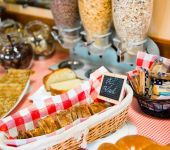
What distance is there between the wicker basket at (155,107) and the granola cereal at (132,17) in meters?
0.19

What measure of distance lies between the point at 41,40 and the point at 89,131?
2.12 ft

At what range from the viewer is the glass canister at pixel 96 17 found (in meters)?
0.92

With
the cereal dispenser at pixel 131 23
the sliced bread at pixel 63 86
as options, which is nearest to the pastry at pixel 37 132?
the sliced bread at pixel 63 86

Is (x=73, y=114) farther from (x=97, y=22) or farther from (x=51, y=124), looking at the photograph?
(x=97, y=22)

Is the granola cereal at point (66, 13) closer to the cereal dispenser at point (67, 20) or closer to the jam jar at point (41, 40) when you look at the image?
the cereal dispenser at point (67, 20)

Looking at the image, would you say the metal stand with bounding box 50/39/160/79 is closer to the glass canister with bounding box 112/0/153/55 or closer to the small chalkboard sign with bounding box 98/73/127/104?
the glass canister with bounding box 112/0/153/55

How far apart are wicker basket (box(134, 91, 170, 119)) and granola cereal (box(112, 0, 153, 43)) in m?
0.19

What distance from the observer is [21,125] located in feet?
2.45

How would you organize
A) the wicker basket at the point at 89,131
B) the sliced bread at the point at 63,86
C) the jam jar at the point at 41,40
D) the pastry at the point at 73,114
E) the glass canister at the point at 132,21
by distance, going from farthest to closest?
the jam jar at the point at 41,40 < the sliced bread at the point at 63,86 < the glass canister at the point at 132,21 < the pastry at the point at 73,114 < the wicker basket at the point at 89,131

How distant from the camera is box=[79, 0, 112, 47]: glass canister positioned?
92 cm

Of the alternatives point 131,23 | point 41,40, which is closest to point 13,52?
point 41,40

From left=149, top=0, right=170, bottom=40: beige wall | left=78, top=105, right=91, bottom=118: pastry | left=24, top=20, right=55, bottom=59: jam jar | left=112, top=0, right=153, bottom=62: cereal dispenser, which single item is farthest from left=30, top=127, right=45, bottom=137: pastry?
left=24, top=20, right=55, bottom=59: jam jar

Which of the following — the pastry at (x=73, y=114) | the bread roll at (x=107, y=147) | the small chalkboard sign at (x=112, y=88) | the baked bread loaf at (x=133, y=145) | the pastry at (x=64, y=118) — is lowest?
the bread roll at (x=107, y=147)

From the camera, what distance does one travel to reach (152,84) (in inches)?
31.9
